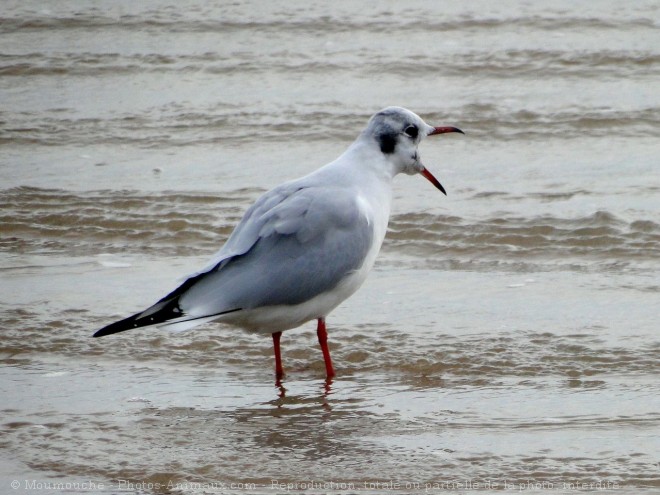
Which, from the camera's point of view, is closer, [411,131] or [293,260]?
[293,260]

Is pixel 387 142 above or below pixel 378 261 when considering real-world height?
above

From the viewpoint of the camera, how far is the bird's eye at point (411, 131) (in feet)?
16.5

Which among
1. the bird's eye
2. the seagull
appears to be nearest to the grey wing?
the seagull

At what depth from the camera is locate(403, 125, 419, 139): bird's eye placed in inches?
198

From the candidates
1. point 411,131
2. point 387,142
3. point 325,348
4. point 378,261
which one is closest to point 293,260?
point 325,348

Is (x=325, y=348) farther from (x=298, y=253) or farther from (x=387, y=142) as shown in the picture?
(x=387, y=142)

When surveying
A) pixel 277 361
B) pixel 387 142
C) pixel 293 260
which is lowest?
pixel 277 361

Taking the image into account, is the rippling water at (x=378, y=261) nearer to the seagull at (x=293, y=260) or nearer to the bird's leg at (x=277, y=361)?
the bird's leg at (x=277, y=361)

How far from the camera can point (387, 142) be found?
500 centimetres

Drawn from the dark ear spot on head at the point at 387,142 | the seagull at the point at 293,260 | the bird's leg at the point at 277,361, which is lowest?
the bird's leg at the point at 277,361

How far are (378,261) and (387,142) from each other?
1326 millimetres

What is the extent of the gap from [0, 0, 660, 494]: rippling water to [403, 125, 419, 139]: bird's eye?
83 centimetres

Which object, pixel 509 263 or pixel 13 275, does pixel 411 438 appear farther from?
pixel 13 275

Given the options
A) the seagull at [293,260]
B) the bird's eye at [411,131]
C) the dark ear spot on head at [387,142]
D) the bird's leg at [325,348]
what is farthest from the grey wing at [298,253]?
the bird's eye at [411,131]
